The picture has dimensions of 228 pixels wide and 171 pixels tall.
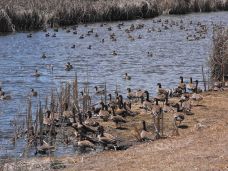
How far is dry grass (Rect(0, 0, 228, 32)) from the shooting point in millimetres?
47625

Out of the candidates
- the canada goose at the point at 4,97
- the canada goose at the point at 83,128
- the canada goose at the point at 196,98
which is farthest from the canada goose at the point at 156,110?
the canada goose at the point at 4,97

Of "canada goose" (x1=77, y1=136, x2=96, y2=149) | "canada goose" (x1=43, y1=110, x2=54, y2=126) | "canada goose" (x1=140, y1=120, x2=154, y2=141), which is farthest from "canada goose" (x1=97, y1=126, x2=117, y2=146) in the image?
"canada goose" (x1=43, y1=110, x2=54, y2=126)

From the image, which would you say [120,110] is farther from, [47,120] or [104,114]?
[47,120]

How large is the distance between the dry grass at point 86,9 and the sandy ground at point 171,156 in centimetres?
3123

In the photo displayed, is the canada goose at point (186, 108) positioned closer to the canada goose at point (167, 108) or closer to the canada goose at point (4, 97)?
the canada goose at point (167, 108)

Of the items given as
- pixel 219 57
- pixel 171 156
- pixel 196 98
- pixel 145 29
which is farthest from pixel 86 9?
pixel 171 156

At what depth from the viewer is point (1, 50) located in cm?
3762

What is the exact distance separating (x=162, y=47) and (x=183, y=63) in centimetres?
668

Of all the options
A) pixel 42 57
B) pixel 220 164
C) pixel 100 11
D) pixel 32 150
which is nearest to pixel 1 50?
pixel 42 57

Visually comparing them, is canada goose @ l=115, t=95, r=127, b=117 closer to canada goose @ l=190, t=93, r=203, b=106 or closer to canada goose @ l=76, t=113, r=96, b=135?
canada goose @ l=76, t=113, r=96, b=135

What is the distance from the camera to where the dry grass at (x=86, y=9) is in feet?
156

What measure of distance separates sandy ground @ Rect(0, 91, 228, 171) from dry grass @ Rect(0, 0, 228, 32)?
3123 cm

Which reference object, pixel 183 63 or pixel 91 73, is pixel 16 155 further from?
pixel 183 63

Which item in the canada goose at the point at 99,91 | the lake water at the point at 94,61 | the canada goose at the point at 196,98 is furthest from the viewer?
the lake water at the point at 94,61
